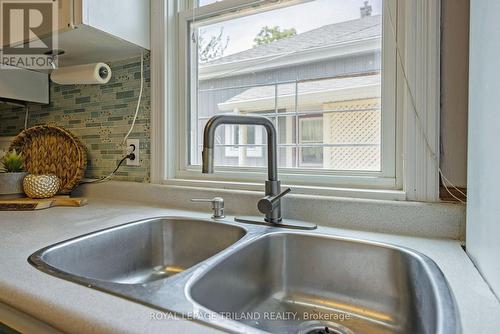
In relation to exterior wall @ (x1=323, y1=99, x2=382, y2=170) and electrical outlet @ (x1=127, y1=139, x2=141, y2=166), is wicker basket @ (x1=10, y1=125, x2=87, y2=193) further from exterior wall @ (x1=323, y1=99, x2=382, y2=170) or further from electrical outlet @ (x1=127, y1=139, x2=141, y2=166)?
exterior wall @ (x1=323, y1=99, x2=382, y2=170)

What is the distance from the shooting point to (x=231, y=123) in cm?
84

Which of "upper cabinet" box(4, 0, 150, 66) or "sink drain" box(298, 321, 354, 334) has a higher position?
"upper cabinet" box(4, 0, 150, 66)

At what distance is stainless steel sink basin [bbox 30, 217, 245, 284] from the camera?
2.55ft

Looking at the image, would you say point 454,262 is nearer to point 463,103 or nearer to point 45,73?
point 463,103

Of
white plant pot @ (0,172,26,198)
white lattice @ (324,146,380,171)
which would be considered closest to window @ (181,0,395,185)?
white lattice @ (324,146,380,171)

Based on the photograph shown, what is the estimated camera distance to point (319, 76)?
107 cm

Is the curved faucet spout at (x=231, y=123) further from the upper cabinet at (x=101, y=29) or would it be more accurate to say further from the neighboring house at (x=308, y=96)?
the upper cabinet at (x=101, y=29)

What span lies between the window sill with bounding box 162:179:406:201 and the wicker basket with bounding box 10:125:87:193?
0.44m

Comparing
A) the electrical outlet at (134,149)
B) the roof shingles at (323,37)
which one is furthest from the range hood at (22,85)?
the roof shingles at (323,37)

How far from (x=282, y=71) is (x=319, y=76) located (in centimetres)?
15

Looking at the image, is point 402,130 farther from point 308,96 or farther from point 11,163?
point 11,163

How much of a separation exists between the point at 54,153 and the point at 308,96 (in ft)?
3.90

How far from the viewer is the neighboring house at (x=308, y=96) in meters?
0.99

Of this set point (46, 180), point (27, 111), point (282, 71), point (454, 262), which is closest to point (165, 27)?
point (282, 71)
